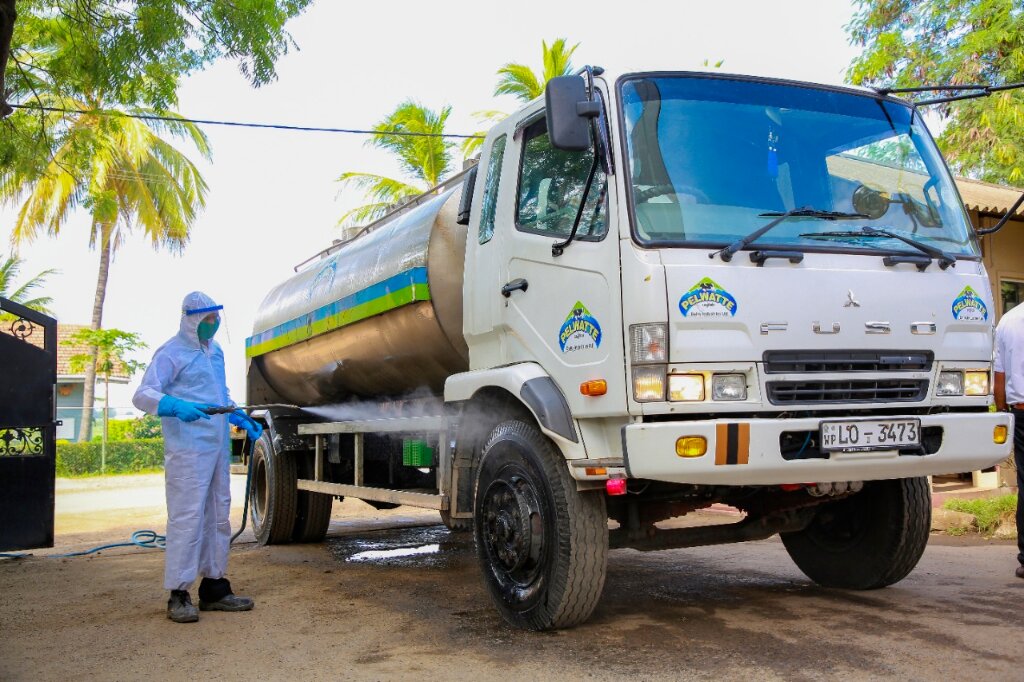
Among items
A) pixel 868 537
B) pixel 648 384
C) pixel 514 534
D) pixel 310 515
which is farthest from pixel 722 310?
pixel 310 515

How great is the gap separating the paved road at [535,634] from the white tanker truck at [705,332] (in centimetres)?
36

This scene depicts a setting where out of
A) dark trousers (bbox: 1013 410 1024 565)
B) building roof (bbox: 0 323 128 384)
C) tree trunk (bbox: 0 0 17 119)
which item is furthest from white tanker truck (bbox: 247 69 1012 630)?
building roof (bbox: 0 323 128 384)

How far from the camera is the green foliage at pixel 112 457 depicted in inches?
1029

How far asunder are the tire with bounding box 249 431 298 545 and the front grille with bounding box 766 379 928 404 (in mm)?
5651

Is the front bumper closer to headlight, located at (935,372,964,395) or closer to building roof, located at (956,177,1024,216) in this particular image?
headlight, located at (935,372,964,395)

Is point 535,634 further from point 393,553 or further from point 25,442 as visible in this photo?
point 25,442

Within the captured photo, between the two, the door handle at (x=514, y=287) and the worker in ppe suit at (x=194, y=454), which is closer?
the door handle at (x=514, y=287)

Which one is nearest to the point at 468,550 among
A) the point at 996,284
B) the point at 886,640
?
the point at 886,640

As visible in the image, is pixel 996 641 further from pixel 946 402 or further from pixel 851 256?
pixel 851 256

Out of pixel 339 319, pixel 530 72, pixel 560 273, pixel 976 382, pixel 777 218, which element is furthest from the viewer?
pixel 530 72

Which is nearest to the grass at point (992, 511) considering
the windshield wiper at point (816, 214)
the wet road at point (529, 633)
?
the wet road at point (529, 633)

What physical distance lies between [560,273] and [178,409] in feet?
7.58

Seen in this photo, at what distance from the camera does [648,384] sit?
4.21 m

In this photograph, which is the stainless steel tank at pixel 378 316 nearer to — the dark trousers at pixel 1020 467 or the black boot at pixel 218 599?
the black boot at pixel 218 599
